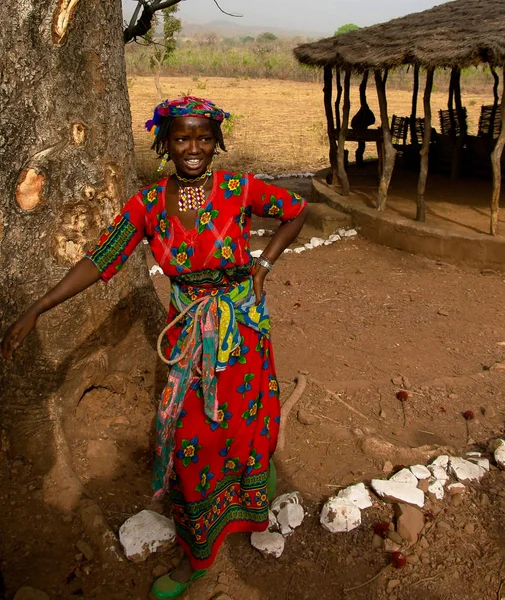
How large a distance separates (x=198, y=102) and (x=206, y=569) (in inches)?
72.2

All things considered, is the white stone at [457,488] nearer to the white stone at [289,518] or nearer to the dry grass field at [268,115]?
the white stone at [289,518]

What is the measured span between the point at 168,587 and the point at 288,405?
4.70 ft

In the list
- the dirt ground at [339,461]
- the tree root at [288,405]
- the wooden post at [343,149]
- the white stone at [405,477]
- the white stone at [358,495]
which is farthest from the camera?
the wooden post at [343,149]

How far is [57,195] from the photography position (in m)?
2.79

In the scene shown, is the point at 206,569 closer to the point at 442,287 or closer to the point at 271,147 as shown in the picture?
the point at 442,287

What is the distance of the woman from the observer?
2.10 m

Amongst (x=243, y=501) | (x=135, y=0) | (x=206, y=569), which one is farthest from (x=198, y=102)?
(x=135, y=0)

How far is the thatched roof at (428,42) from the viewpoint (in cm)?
603

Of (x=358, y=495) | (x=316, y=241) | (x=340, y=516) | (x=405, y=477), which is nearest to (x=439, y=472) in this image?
(x=405, y=477)

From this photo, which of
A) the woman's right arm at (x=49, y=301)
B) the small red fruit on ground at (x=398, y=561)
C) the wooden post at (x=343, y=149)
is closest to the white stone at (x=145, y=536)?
the small red fruit on ground at (x=398, y=561)

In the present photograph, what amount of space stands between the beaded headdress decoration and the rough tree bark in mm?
807

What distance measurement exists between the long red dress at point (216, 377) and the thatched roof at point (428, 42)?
476 centimetres

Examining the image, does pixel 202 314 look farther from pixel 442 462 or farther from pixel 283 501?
pixel 442 462

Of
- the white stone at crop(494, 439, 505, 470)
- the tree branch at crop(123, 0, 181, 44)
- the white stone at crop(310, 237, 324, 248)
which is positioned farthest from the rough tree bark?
the white stone at crop(310, 237, 324, 248)
